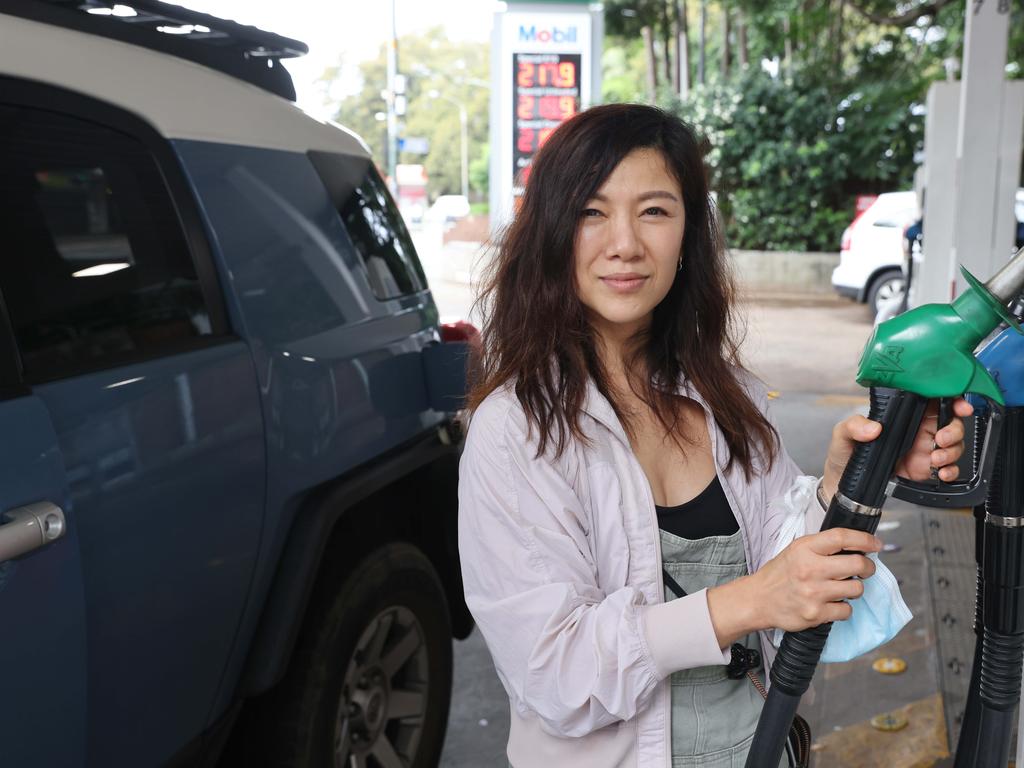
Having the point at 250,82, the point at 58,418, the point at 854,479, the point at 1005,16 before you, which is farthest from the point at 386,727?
the point at 1005,16

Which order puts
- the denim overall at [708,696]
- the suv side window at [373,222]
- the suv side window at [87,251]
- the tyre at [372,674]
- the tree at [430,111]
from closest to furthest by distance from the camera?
1. the denim overall at [708,696]
2. the suv side window at [87,251]
3. the tyre at [372,674]
4. the suv side window at [373,222]
5. the tree at [430,111]

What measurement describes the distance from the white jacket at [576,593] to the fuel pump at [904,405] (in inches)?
5.5

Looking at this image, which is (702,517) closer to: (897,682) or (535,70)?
(897,682)

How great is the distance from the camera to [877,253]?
13.8m

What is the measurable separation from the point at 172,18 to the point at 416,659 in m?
1.77

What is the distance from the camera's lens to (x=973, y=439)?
1.27 m

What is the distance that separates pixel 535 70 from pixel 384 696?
9949 mm

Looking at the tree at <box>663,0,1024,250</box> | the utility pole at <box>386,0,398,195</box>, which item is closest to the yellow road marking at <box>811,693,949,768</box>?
the tree at <box>663,0,1024,250</box>

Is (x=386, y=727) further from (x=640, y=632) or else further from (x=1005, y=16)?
(x=1005, y=16)

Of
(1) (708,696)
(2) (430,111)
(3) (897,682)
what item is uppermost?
(2) (430,111)

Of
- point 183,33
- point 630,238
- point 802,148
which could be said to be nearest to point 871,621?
point 630,238

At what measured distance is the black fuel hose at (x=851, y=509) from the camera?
1217mm

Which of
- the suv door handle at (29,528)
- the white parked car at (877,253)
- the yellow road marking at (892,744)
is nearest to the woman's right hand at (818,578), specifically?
the suv door handle at (29,528)

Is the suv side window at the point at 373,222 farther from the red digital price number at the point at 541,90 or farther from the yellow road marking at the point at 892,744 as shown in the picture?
the red digital price number at the point at 541,90
